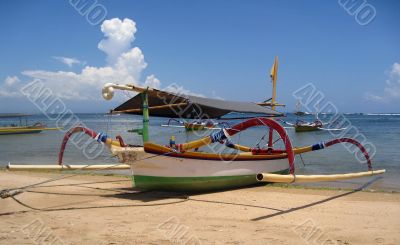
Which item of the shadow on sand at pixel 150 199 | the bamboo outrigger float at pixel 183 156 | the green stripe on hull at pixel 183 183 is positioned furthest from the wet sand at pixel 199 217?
the bamboo outrigger float at pixel 183 156

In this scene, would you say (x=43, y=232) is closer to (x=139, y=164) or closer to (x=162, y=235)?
(x=162, y=235)

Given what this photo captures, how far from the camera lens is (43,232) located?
5602mm

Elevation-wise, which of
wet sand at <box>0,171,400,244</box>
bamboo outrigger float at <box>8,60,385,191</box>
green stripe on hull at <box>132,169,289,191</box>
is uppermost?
bamboo outrigger float at <box>8,60,385,191</box>

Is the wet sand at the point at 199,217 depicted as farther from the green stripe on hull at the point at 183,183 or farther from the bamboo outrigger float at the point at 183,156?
the bamboo outrigger float at the point at 183,156

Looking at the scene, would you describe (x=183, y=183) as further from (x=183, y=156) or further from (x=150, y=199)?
(x=150, y=199)

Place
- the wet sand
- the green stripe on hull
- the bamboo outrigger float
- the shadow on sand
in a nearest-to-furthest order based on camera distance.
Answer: the wet sand → the shadow on sand → the bamboo outrigger float → the green stripe on hull

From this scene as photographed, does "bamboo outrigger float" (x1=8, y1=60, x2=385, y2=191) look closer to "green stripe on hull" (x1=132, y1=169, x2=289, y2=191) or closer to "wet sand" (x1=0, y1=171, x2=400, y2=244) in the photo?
"green stripe on hull" (x1=132, y1=169, x2=289, y2=191)

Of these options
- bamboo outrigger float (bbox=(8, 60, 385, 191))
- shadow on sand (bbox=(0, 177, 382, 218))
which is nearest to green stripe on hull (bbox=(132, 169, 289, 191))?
bamboo outrigger float (bbox=(8, 60, 385, 191))

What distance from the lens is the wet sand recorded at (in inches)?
213

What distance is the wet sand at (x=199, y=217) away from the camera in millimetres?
5418

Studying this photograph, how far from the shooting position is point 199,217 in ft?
21.7

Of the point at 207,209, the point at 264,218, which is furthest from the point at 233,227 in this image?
the point at 207,209

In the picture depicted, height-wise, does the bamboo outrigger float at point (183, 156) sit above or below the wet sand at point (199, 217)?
above

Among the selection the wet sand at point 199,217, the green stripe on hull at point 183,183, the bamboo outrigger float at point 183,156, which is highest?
the bamboo outrigger float at point 183,156
